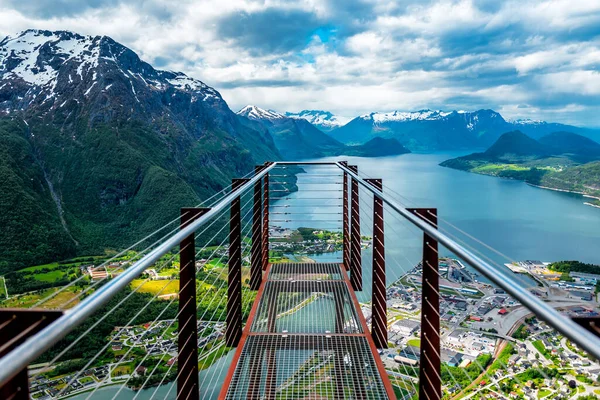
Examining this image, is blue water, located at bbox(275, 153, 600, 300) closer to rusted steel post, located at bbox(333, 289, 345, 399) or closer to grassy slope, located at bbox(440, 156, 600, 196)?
grassy slope, located at bbox(440, 156, 600, 196)

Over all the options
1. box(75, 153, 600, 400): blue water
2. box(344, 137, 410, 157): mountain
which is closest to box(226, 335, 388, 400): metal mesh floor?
box(75, 153, 600, 400): blue water

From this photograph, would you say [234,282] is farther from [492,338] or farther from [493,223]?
[493,223]

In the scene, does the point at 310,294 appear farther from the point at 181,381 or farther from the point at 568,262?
the point at 568,262

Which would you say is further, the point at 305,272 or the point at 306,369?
the point at 305,272

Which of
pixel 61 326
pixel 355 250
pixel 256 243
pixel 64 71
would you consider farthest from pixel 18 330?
pixel 64 71

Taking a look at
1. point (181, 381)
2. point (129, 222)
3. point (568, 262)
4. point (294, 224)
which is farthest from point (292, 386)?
point (129, 222)
